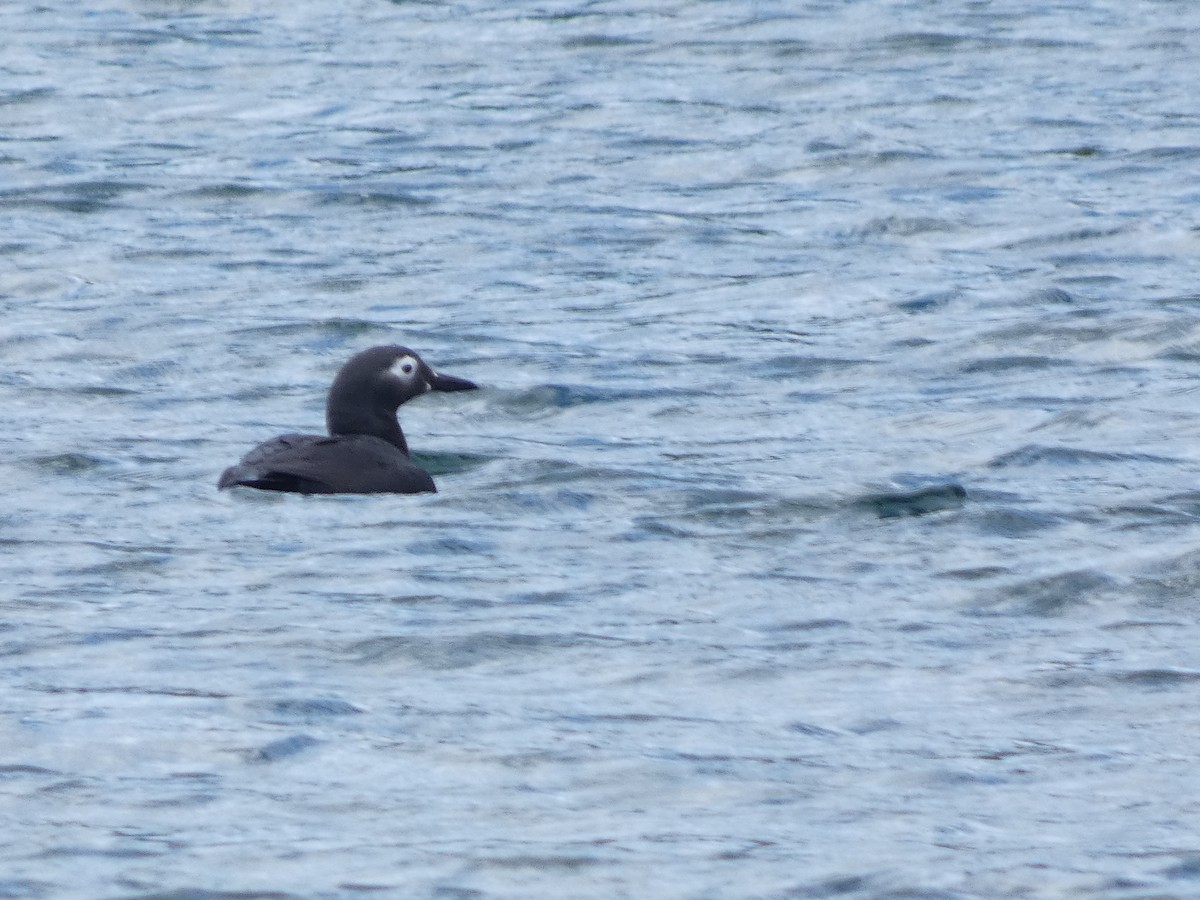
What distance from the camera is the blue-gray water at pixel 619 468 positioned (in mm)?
6785

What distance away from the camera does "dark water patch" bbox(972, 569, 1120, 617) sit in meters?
8.77

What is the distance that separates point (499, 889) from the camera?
632 centimetres

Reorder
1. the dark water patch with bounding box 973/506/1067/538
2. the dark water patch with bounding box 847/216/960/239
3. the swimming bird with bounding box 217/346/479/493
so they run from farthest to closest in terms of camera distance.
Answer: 1. the dark water patch with bounding box 847/216/960/239
2. the swimming bird with bounding box 217/346/479/493
3. the dark water patch with bounding box 973/506/1067/538

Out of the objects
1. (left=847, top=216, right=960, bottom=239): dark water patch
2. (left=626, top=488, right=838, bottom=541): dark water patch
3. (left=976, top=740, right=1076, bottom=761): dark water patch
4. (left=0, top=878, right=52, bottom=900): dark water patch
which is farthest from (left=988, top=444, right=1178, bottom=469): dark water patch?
(left=0, top=878, right=52, bottom=900): dark water patch

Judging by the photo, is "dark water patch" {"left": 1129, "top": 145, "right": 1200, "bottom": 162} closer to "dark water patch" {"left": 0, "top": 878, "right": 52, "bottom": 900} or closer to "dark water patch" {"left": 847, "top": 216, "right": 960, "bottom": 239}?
"dark water patch" {"left": 847, "top": 216, "right": 960, "bottom": 239}

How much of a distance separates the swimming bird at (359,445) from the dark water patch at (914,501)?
1.67 metres

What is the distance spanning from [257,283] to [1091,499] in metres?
6.17

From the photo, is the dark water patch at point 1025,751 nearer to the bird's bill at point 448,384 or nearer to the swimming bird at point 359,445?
the swimming bird at point 359,445

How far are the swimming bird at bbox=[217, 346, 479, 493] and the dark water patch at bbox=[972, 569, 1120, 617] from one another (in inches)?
97.4

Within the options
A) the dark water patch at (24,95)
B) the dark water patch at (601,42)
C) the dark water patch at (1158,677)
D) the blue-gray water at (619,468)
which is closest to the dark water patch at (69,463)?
the blue-gray water at (619,468)

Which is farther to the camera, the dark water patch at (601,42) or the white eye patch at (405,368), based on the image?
the dark water patch at (601,42)

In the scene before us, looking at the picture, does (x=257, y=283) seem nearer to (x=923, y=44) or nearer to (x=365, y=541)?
(x=365, y=541)

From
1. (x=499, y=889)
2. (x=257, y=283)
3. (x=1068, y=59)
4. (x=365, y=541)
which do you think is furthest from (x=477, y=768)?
(x=1068, y=59)

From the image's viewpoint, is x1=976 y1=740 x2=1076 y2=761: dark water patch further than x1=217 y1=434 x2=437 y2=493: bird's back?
No
